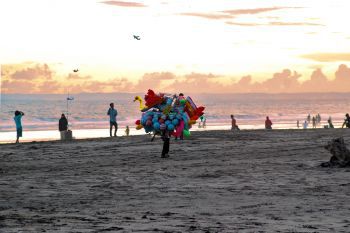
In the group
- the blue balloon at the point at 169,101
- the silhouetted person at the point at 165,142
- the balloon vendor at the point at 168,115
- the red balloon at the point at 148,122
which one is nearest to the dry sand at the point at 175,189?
the silhouetted person at the point at 165,142

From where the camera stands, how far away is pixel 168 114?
2172cm

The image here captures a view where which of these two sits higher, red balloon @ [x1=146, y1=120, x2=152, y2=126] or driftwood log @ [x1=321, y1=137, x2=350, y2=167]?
red balloon @ [x1=146, y1=120, x2=152, y2=126]

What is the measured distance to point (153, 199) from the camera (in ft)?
44.5

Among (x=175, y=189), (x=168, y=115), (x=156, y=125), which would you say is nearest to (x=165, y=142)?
(x=156, y=125)

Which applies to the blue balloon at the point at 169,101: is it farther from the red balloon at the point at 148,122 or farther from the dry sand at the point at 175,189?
the dry sand at the point at 175,189

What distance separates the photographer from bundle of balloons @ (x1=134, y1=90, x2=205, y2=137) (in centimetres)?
2169

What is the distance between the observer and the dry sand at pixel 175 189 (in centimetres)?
1079

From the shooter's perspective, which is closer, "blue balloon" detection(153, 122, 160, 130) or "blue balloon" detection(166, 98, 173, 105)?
"blue balloon" detection(153, 122, 160, 130)

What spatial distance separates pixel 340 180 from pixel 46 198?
258 inches

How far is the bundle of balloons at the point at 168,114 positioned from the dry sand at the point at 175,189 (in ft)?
3.21

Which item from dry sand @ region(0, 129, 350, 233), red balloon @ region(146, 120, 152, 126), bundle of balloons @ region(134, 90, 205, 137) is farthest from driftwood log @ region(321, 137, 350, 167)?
red balloon @ region(146, 120, 152, 126)

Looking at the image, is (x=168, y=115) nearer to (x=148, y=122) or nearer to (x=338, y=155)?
(x=148, y=122)

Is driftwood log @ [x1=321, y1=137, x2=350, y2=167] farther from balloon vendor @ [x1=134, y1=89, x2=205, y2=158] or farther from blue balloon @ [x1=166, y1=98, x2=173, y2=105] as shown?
blue balloon @ [x1=166, y1=98, x2=173, y2=105]

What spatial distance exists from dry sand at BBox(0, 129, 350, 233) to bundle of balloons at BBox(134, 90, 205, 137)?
0.98 metres
